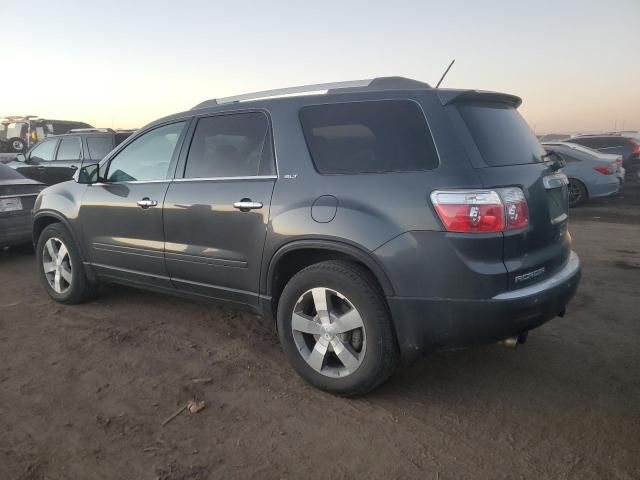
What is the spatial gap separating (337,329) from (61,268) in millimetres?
3135

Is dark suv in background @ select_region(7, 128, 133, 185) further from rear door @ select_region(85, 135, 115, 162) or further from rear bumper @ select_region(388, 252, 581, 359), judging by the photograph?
rear bumper @ select_region(388, 252, 581, 359)

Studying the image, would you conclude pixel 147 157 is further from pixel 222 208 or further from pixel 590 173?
pixel 590 173

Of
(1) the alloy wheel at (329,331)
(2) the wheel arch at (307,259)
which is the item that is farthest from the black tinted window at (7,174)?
(1) the alloy wheel at (329,331)

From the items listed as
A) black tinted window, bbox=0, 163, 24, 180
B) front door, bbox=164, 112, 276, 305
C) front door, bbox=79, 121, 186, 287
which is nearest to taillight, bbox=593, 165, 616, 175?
front door, bbox=164, 112, 276, 305

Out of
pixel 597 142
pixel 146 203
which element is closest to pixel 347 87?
pixel 146 203

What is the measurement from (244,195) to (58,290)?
2.60m

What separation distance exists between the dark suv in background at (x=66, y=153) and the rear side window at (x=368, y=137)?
22.0ft

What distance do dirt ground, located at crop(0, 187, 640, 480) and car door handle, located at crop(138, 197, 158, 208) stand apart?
1.03 meters

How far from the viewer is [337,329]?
9.73ft

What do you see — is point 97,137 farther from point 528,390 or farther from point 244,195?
point 528,390

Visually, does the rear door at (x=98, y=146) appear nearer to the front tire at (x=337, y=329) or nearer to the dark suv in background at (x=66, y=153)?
the dark suv in background at (x=66, y=153)

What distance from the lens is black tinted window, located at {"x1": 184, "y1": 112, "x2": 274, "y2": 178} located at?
3.39m

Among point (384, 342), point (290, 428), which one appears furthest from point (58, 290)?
point (384, 342)

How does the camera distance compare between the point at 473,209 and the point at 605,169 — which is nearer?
the point at 473,209
